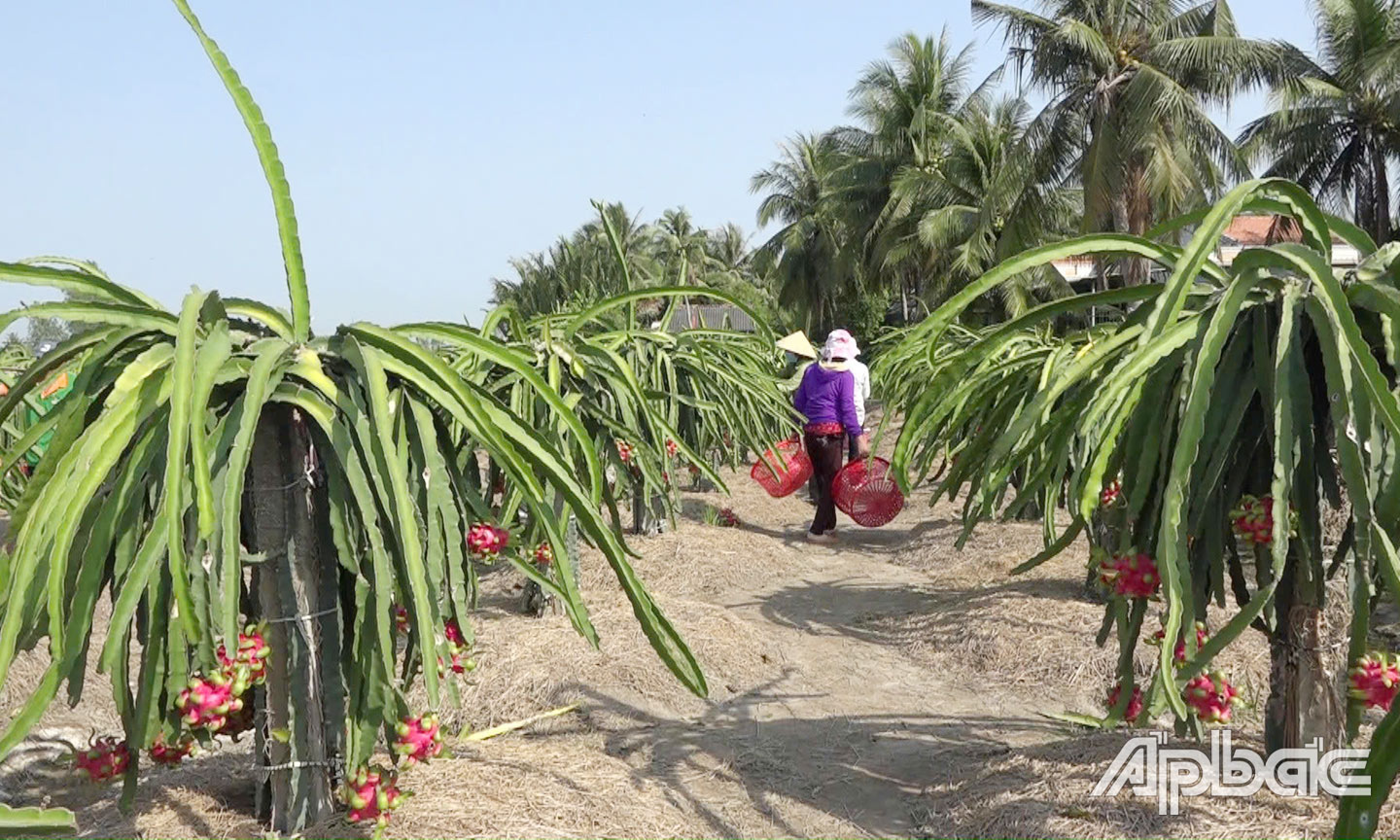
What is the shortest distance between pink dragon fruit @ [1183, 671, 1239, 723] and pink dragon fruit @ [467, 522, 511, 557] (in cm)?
181

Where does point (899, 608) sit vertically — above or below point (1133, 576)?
below

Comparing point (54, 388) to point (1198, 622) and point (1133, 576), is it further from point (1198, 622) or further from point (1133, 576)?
point (1198, 622)

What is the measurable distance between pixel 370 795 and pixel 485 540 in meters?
0.71

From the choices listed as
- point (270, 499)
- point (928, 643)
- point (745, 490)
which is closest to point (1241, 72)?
point (745, 490)

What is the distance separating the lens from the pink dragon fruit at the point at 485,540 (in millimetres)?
2959

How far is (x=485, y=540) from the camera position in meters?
2.96

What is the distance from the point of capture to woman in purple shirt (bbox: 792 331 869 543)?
8.55m

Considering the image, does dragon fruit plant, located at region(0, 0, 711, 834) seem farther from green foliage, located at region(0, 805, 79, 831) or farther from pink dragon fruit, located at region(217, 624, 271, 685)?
green foliage, located at region(0, 805, 79, 831)

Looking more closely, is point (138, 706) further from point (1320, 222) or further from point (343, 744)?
point (1320, 222)

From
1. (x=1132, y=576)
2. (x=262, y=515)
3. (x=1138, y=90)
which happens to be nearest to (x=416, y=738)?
(x=262, y=515)

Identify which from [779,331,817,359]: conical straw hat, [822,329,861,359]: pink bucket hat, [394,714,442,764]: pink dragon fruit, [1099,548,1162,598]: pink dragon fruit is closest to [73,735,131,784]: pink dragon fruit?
[394,714,442,764]: pink dragon fruit

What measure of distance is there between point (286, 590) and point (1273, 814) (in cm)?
272

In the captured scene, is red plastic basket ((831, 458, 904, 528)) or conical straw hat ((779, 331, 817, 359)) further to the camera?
conical straw hat ((779, 331, 817, 359))

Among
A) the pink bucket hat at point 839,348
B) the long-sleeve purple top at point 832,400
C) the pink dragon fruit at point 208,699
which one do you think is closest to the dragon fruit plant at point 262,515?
the pink dragon fruit at point 208,699
